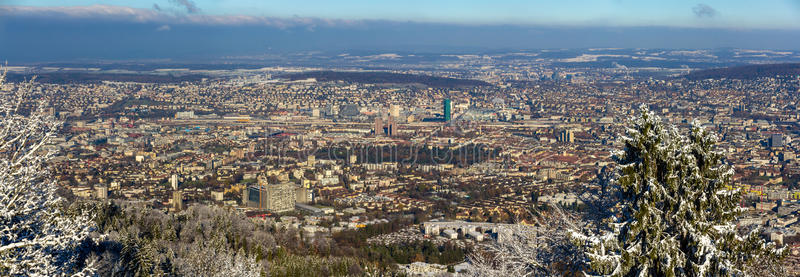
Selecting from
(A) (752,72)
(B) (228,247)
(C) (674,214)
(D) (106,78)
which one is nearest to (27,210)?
(C) (674,214)

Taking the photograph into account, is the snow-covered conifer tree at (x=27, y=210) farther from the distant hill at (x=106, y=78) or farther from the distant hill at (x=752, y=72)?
the distant hill at (x=752, y=72)

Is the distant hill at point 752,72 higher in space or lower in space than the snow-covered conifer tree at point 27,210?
lower

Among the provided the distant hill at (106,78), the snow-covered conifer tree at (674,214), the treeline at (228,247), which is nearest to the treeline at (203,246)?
the treeline at (228,247)

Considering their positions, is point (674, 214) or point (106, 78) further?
point (106, 78)

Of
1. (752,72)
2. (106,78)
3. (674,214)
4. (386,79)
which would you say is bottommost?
(386,79)

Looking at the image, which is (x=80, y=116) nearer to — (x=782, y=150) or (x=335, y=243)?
(x=335, y=243)

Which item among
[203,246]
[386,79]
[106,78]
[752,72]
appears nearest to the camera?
[203,246]

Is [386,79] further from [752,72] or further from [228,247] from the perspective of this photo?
[228,247]
